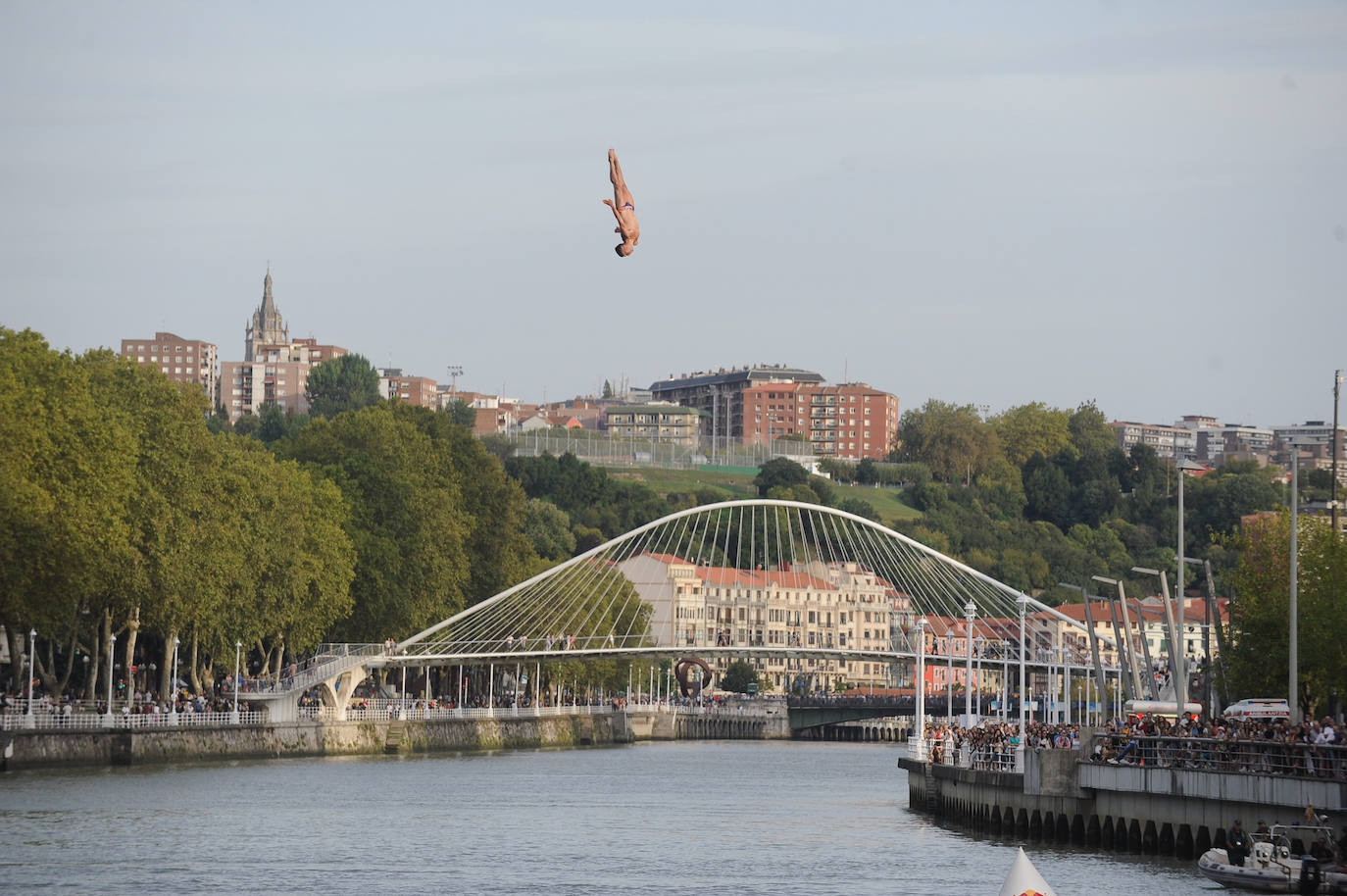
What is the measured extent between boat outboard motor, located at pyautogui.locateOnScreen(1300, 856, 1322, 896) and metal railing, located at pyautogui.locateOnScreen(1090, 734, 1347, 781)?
2289 mm

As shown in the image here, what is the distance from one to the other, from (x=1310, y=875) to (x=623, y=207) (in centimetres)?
1611

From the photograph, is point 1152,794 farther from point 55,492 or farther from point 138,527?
point 138,527

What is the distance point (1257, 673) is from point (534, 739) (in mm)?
50374

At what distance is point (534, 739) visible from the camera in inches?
4496

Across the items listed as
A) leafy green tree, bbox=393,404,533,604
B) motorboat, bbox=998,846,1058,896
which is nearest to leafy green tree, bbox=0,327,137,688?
leafy green tree, bbox=393,404,533,604

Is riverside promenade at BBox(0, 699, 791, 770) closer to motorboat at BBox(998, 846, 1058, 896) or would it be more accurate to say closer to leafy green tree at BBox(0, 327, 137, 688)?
leafy green tree at BBox(0, 327, 137, 688)

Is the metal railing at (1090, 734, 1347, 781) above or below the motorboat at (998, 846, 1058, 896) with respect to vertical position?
above

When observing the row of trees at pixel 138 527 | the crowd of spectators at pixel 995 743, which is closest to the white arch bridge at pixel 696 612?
the crowd of spectators at pixel 995 743

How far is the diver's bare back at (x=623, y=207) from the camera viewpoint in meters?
38.5

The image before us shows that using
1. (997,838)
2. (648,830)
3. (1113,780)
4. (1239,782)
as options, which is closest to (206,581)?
(648,830)

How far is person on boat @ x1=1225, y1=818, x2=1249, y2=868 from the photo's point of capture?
43.2 metres

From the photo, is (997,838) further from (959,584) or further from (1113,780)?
(959,584)

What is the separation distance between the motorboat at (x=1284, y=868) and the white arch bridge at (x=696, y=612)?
2776cm

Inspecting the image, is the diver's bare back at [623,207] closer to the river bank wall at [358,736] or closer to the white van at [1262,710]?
the white van at [1262,710]
